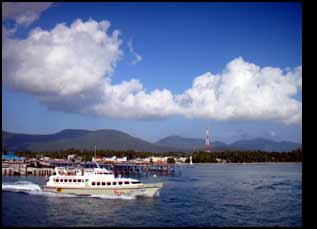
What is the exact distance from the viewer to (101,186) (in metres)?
22.6

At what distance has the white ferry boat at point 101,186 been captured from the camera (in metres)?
22.5

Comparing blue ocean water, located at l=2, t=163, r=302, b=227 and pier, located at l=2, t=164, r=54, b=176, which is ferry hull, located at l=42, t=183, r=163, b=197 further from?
pier, located at l=2, t=164, r=54, b=176

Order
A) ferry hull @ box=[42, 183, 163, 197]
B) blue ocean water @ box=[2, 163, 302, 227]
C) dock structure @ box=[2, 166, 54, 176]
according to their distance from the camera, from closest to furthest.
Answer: blue ocean water @ box=[2, 163, 302, 227] → ferry hull @ box=[42, 183, 163, 197] → dock structure @ box=[2, 166, 54, 176]

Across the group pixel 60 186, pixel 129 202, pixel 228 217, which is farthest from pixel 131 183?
pixel 228 217

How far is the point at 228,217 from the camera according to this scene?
16.4 meters

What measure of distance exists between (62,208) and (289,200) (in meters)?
12.5

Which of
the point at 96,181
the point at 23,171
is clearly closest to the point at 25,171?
the point at 23,171

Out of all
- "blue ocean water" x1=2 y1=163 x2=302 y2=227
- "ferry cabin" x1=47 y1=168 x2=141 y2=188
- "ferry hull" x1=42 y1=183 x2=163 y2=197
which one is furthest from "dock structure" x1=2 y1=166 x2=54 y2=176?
"ferry hull" x1=42 y1=183 x2=163 y2=197

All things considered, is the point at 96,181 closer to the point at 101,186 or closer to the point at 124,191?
the point at 101,186

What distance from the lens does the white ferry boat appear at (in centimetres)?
2245

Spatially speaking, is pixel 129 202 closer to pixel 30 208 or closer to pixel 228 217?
pixel 30 208
